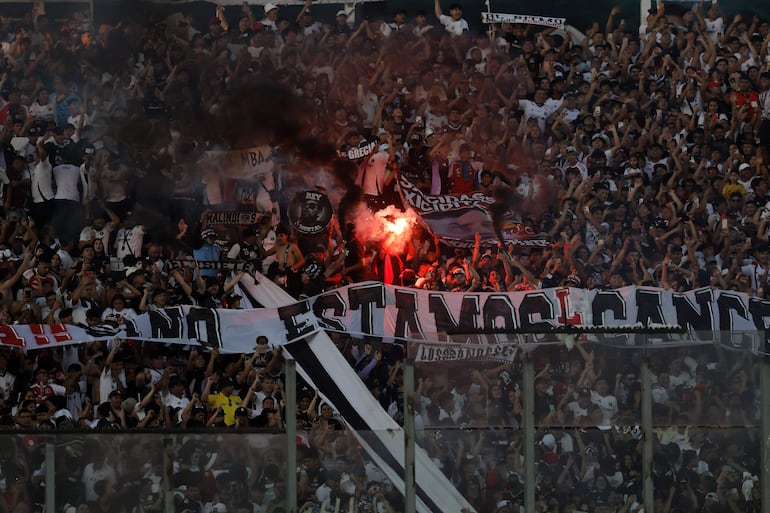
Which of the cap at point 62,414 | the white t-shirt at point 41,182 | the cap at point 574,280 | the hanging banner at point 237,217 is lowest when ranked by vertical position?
the cap at point 62,414

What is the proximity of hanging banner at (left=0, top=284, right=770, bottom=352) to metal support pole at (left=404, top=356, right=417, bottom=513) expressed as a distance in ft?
13.0

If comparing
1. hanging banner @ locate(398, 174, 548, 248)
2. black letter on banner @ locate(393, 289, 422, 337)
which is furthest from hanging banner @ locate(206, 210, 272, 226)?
black letter on banner @ locate(393, 289, 422, 337)

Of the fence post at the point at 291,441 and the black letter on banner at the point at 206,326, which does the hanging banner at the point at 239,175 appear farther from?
the fence post at the point at 291,441

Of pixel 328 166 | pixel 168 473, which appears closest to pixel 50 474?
pixel 168 473

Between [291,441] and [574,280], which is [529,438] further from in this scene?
[574,280]

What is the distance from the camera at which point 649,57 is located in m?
19.9

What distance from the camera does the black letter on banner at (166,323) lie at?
14859 millimetres

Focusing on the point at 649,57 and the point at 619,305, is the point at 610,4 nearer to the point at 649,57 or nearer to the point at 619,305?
the point at 649,57

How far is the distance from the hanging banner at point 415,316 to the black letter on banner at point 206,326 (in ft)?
0.03

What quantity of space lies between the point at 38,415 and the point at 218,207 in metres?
4.17

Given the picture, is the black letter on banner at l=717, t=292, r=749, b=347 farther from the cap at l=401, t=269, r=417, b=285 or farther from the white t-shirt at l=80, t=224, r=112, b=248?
the white t-shirt at l=80, t=224, r=112, b=248

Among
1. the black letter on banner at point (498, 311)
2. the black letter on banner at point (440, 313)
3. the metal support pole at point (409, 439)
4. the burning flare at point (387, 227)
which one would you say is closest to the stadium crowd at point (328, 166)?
the burning flare at point (387, 227)

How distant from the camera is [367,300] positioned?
15109 mm

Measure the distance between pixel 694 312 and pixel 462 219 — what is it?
11.4 feet
